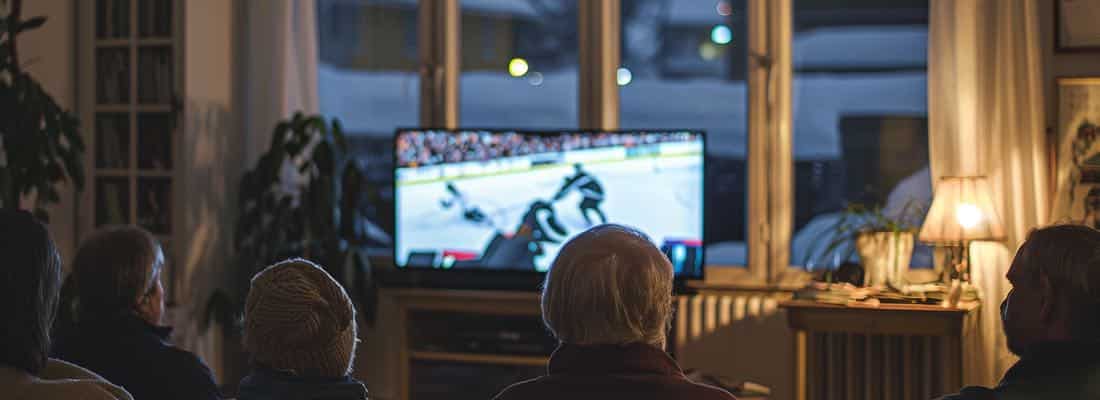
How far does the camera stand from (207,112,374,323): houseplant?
589 centimetres

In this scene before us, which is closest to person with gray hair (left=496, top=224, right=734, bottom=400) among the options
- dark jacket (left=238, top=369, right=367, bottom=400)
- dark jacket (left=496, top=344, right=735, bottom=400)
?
dark jacket (left=496, top=344, right=735, bottom=400)

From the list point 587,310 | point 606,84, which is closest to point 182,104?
point 606,84

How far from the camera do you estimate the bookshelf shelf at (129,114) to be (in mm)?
5992

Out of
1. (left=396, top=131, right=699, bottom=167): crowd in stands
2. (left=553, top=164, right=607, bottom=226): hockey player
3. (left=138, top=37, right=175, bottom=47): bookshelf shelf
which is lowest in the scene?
(left=553, top=164, right=607, bottom=226): hockey player

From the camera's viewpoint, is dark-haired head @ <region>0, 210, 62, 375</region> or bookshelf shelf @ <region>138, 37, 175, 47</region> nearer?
dark-haired head @ <region>0, 210, 62, 375</region>

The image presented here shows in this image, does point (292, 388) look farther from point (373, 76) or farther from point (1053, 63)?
point (373, 76)

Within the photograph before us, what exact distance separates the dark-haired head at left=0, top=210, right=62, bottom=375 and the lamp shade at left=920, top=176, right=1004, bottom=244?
11.8 ft

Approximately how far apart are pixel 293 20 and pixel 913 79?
9.17 ft

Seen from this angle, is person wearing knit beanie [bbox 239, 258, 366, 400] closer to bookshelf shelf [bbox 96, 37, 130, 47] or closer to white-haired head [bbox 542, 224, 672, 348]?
white-haired head [bbox 542, 224, 672, 348]

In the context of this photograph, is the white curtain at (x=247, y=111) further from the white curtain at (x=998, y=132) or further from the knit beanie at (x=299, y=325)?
the knit beanie at (x=299, y=325)

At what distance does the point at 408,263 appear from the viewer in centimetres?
585

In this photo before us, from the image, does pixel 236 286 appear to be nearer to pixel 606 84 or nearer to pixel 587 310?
pixel 606 84

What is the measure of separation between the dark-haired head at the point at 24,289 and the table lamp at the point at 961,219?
141 inches

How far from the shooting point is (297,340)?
7.66 feet
